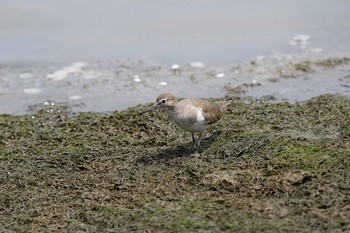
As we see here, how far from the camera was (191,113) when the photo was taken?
835 cm

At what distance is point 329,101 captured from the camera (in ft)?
32.3

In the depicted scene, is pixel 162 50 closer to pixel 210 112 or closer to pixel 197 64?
pixel 197 64

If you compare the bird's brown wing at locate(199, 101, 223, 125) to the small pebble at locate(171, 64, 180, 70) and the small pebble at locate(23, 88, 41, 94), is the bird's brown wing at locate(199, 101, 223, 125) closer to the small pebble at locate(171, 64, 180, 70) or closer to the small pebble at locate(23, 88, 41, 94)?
the small pebble at locate(171, 64, 180, 70)

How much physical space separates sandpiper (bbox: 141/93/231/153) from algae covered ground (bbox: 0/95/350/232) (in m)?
0.23

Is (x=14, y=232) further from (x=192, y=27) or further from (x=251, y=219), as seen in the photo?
(x=192, y=27)

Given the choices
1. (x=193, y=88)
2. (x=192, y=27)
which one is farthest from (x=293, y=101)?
(x=192, y=27)

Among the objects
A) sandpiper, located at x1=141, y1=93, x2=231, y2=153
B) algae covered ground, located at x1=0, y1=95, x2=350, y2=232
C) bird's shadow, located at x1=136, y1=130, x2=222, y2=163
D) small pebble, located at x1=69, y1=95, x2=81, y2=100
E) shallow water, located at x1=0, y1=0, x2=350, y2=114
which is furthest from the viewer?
shallow water, located at x1=0, y1=0, x2=350, y2=114

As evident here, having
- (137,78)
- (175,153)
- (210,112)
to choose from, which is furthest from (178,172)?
(137,78)

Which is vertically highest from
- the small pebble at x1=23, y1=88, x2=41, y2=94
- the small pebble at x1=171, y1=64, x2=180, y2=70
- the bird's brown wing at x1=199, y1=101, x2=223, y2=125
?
the bird's brown wing at x1=199, y1=101, x2=223, y2=125

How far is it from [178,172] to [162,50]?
5314mm

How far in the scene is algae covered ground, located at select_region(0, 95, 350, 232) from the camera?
6.68 m

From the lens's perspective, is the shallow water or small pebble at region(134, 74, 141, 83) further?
small pebble at region(134, 74, 141, 83)

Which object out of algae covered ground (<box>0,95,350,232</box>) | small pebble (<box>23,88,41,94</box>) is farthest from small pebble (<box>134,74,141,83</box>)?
A: algae covered ground (<box>0,95,350,232</box>)

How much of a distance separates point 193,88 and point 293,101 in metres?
1.67
